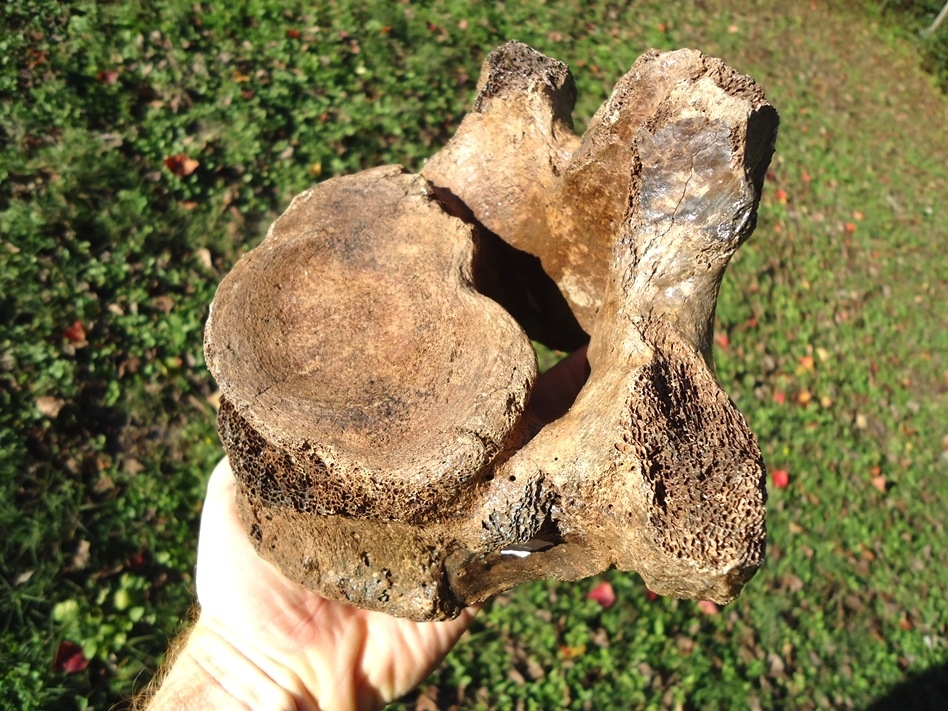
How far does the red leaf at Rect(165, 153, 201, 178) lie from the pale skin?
2.41 m

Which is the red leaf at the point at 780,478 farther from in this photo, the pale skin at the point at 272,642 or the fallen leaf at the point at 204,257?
the fallen leaf at the point at 204,257

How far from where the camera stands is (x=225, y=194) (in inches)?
178

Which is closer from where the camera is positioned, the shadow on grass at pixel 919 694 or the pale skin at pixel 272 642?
the pale skin at pixel 272 642

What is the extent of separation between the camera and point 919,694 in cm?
437

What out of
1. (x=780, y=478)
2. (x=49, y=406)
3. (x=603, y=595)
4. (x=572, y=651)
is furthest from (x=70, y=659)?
(x=780, y=478)

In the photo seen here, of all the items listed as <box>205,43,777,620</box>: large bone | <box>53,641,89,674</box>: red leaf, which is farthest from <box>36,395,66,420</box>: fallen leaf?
<box>205,43,777,620</box>: large bone

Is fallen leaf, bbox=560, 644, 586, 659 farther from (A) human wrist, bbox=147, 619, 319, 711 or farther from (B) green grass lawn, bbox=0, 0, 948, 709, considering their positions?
(A) human wrist, bbox=147, 619, 319, 711

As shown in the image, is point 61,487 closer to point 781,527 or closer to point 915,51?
point 781,527

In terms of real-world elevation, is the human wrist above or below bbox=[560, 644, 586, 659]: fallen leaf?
above

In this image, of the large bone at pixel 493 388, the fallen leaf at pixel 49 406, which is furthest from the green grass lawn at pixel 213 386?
the large bone at pixel 493 388

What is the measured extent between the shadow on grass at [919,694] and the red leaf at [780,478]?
129 centimetres

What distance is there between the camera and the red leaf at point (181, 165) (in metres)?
4.48

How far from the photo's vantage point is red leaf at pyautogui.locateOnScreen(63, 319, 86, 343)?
12.5 feet

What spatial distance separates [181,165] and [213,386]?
4.80 ft
